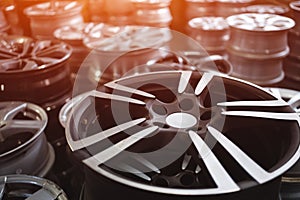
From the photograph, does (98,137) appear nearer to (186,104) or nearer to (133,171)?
(133,171)

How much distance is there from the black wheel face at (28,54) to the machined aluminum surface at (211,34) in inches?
31.7

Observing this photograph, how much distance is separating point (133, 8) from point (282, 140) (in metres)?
1.75

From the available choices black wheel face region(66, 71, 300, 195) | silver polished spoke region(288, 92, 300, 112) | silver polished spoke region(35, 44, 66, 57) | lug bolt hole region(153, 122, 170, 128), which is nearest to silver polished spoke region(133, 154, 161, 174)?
black wheel face region(66, 71, 300, 195)

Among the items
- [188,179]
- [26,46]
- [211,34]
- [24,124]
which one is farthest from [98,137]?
[211,34]

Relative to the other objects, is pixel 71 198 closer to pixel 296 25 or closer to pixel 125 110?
pixel 125 110

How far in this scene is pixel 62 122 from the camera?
1585mm

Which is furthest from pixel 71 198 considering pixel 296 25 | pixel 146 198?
pixel 296 25

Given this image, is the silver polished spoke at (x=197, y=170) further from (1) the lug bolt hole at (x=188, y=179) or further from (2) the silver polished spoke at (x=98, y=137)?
(2) the silver polished spoke at (x=98, y=137)

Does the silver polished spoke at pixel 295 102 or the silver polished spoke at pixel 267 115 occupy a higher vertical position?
the silver polished spoke at pixel 267 115

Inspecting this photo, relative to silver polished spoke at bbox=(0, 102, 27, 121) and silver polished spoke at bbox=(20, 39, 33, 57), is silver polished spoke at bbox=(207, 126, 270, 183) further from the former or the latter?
silver polished spoke at bbox=(20, 39, 33, 57)

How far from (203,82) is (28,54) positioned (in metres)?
1.06

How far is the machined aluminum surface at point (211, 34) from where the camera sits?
2316 millimetres

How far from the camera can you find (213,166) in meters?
0.97

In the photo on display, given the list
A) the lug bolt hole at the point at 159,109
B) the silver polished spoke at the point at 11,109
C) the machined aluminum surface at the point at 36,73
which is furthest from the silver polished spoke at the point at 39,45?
the lug bolt hole at the point at 159,109
